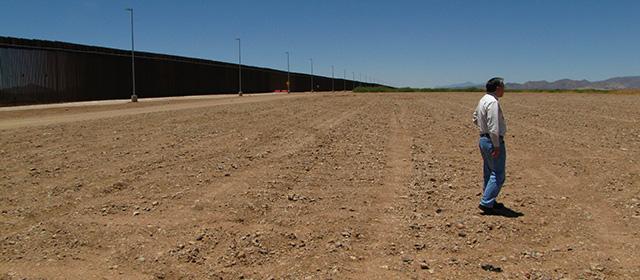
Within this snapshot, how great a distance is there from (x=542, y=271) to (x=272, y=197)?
342cm

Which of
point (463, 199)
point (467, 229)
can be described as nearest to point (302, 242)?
point (467, 229)

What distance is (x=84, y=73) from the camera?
1318 inches

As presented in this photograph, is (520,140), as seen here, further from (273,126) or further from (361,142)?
(273,126)

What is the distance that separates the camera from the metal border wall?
2791cm

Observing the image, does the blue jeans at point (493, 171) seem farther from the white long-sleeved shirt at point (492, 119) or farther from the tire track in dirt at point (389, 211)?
the tire track in dirt at point (389, 211)

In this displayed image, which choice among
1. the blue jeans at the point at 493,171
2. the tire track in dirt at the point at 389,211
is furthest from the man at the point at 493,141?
the tire track in dirt at the point at 389,211

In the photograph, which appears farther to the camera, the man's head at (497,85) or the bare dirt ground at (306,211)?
the man's head at (497,85)

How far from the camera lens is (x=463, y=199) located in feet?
20.2

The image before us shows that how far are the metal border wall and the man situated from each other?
30.0 metres

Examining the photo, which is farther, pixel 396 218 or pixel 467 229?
pixel 396 218

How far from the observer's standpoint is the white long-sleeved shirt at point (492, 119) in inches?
205

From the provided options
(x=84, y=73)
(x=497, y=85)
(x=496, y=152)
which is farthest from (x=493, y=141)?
(x=84, y=73)

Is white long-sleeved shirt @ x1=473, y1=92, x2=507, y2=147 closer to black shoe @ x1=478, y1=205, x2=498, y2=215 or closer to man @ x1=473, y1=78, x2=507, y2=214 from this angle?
man @ x1=473, y1=78, x2=507, y2=214

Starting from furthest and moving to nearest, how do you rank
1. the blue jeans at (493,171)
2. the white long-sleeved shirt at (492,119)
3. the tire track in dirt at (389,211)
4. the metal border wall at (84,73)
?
1. the metal border wall at (84,73)
2. the blue jeans at (493,171)
3. the white long-sleeved shirt at (492,119)
4. the tire track in dirt at (389,211)
